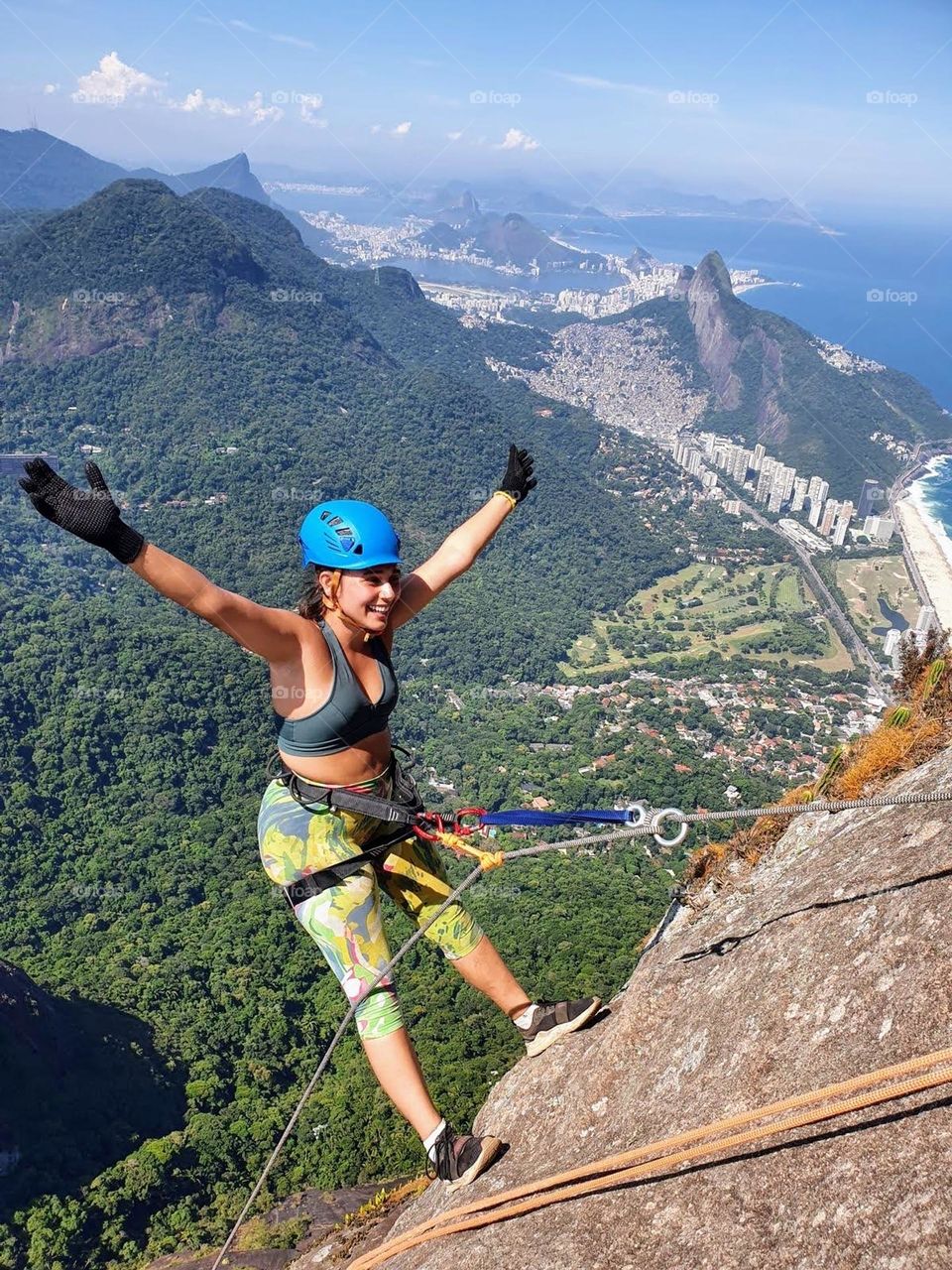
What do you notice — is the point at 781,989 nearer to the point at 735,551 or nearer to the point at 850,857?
the point at 850,857

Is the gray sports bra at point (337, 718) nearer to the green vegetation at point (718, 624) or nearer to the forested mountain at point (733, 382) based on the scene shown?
the green vegetation at point (718, 624)

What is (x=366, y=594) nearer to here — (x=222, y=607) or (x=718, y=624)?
(x=222, y=607)

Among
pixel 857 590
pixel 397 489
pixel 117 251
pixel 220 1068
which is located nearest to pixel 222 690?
pixel 220 1068

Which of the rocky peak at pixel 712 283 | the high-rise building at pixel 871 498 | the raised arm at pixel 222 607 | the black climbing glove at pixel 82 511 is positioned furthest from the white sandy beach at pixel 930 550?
the rocky peak at pixel 712 283

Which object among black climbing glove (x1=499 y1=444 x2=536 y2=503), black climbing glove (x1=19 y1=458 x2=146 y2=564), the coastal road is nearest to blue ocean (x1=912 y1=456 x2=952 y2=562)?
the coastal road

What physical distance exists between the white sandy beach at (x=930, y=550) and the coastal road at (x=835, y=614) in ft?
18.5

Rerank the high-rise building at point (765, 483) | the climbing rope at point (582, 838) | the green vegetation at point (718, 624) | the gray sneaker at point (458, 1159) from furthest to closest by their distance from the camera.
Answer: the high-rise building at point (765, 483), the green vegetation at point (718, 624), the gray sneaker at point (458, 1159), the climbing rope at point (582, 838)

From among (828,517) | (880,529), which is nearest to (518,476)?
(880,529)

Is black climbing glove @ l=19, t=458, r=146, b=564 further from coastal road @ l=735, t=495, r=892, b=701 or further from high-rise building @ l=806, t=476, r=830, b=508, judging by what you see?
high-rise building @ l=806, t=476, r=830, b=508

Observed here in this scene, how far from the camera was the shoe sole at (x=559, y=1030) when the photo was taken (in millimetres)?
4160

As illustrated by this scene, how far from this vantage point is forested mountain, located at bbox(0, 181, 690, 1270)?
16.6 metres

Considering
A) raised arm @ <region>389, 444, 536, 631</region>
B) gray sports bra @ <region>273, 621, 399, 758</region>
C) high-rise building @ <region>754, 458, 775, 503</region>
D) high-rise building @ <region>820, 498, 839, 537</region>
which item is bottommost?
high-rise building @ <region>820, 498, 839, 537</region>

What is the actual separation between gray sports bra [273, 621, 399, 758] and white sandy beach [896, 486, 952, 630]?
6244 centimetres

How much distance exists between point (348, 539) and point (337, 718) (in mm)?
694
